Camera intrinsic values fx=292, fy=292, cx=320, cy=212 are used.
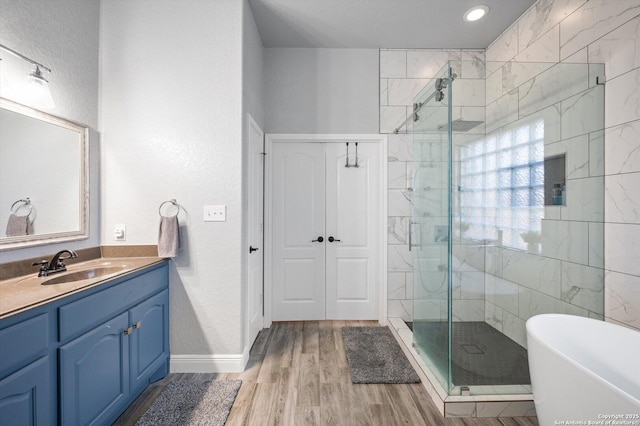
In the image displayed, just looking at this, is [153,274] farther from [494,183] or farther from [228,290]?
[494,183]

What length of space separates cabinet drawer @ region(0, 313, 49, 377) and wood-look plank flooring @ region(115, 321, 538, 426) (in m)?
0.84

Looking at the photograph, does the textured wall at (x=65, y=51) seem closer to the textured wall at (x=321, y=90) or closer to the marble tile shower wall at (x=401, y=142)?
the textured wall at (x=321, y=90)

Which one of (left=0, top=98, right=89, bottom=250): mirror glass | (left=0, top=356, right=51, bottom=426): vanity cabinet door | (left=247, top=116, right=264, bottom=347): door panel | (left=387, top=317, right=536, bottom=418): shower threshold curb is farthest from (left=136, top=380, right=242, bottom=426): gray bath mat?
(left=387, top=317, right=536, bottom=418): shower threshold curb

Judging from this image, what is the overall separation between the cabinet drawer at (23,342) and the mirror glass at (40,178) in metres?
0.69

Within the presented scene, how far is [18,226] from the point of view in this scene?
1.62 meters

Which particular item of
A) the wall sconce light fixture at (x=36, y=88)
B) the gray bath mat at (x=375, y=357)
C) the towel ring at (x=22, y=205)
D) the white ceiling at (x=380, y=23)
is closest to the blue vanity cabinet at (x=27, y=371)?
the towel ring at (x=22, y=205)

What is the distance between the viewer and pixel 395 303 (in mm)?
3125

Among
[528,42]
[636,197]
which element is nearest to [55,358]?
[636,197]

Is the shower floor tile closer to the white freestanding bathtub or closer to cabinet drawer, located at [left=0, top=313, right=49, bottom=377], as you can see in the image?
the white freestanding bathtub

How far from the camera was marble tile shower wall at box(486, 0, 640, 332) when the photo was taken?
5.55 feet

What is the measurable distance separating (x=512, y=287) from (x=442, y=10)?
7.74ft

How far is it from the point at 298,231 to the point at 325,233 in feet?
0.98

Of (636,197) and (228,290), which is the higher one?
(636,197)

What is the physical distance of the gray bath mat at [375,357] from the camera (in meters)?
2.11
